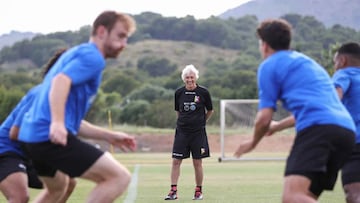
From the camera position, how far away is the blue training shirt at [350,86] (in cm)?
834

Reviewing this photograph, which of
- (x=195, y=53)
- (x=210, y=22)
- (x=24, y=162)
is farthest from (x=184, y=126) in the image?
(x=210, y=22)

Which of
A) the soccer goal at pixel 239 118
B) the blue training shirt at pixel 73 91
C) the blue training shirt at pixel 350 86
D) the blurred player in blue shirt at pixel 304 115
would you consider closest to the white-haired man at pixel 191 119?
the blue training shirt at pixel 350 86

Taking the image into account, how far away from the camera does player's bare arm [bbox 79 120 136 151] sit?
25.0 feet

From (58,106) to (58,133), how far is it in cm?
22

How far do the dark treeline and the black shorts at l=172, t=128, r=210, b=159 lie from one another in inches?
1669

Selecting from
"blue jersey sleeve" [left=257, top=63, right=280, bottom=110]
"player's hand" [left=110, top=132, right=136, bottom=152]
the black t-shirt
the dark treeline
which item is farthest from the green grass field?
the dark treeline

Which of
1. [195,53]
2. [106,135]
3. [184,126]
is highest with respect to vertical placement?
[106,135]

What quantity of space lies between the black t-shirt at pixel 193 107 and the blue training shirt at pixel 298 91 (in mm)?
7990

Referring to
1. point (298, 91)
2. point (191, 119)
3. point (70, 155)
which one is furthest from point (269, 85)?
point (191, 119)

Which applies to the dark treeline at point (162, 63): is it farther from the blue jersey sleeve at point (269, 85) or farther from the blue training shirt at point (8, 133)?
the blue jersey sleeve at point (269, 85)

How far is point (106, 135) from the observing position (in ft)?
25.3

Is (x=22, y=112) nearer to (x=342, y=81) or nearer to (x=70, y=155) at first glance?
(x=70, y=155)

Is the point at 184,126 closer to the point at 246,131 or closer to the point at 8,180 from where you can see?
the point at 8,180

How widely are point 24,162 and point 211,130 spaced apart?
4267cm
